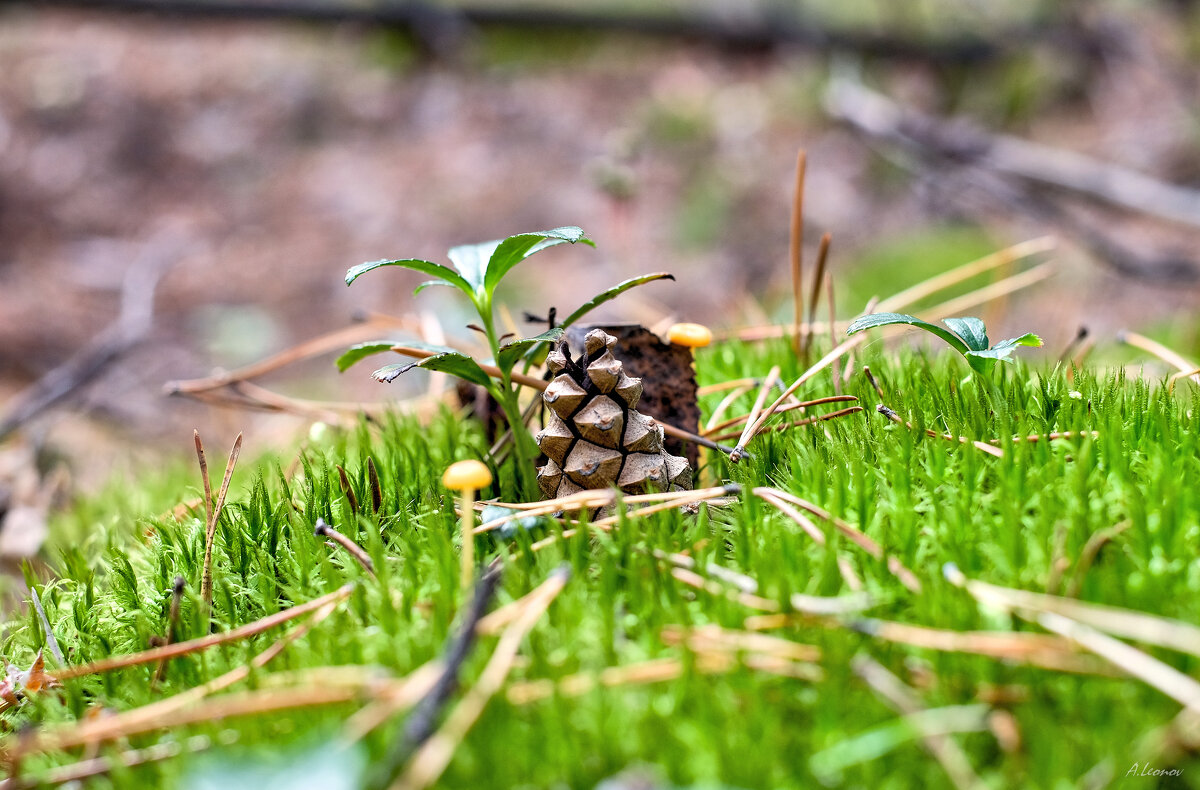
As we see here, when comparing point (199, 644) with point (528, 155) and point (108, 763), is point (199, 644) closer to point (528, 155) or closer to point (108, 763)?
point (108, 763)

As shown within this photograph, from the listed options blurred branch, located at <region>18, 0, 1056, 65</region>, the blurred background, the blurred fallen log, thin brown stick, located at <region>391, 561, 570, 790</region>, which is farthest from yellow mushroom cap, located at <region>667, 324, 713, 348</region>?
blurred branch, located at <region>18, 0, 1056, 65</region>

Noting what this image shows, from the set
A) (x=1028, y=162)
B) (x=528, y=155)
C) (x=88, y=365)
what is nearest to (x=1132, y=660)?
(x=88, y=365)

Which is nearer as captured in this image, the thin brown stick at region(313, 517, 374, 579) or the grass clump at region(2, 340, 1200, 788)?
the grass clump at region(2, 340, 1200, 788)

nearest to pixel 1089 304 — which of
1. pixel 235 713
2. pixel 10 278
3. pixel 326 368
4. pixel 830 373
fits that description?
pixel 830 373

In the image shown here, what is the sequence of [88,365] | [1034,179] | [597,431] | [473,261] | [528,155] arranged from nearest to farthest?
[597,431] → [473,261] → [88,365] → [1034,179] → [528,155]

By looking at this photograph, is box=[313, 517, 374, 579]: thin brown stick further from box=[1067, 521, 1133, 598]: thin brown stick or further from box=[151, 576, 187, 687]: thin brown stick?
box=[1067, 521, 1133, 598]: thin brown stick

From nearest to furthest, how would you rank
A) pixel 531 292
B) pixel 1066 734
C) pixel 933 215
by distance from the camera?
pixel 1066 734, pixel 531 292, pixel 933 215

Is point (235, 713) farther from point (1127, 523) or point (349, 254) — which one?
point (349, 254)
